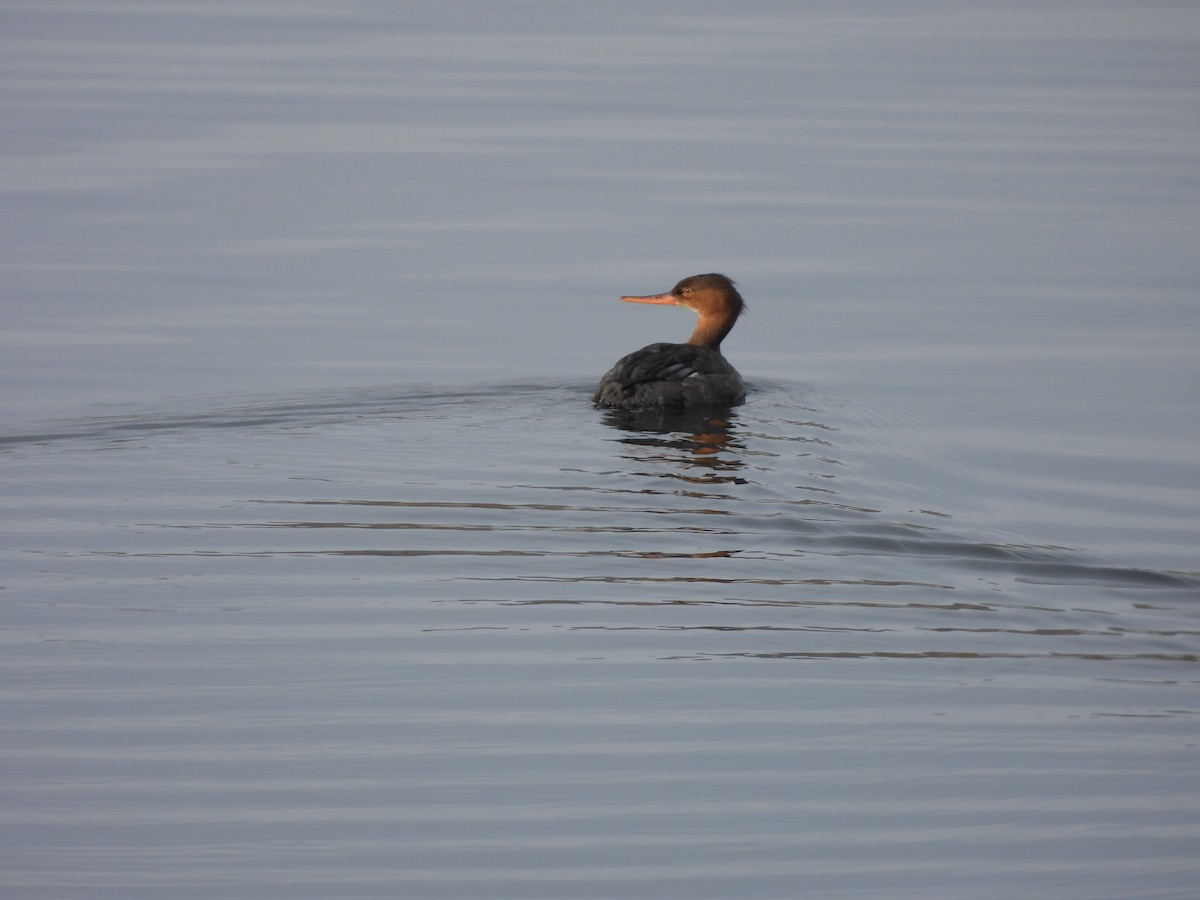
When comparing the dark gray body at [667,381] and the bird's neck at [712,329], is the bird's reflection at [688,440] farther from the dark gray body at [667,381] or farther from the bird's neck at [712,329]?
the bird's neck at [712,329]

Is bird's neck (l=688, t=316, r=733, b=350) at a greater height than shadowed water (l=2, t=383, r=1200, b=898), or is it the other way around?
bird's neck (l=688, t=316, r=733, b=350)

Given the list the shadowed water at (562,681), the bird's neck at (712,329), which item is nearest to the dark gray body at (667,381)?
the shadowed water at (562,681)

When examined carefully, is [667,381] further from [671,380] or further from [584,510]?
[584,510]

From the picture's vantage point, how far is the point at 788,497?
9539 mm

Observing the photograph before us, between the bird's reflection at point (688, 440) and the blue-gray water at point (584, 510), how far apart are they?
0.06 m

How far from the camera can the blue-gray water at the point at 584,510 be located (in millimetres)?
5965

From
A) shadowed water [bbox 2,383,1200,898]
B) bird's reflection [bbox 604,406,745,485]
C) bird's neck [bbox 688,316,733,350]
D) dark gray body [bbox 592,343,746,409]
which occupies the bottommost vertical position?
shadowed water [bbox 2,383,1200,898]

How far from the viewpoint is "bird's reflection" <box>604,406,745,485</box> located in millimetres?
10188

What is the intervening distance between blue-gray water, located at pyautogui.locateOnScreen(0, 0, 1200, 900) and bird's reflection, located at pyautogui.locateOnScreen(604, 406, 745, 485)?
2.2 inches

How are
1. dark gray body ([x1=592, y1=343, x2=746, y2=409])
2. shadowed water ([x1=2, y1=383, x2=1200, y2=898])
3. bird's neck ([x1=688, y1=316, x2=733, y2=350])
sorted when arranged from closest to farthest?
shadowed water ([x1=2, y1=383, x2=1200, y2=898]) → dark gray body ([x1=592, y1=343, x2=746, y2=409]) → bird's neck ([x1=688, y1=316, x2=733, y2=350])

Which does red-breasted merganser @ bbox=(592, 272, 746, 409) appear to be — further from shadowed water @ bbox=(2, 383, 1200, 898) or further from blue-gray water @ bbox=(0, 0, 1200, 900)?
shadowed water @ bbox=(2, 383, 1200, 898)

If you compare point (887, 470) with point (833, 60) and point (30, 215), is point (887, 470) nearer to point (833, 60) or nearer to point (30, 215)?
point (30, 215)

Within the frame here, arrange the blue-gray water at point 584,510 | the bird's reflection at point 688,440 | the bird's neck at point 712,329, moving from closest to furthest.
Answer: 1. the blue-gray water at point 584,510
2. the bird's reflection at point 688,440
3. the bird's neck at point 712,329

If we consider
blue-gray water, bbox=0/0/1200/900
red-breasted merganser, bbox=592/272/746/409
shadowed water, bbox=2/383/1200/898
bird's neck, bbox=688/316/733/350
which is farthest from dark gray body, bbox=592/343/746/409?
bird's neck, bbox=688/316/733/350
